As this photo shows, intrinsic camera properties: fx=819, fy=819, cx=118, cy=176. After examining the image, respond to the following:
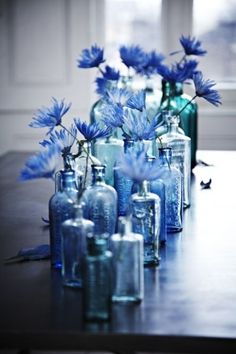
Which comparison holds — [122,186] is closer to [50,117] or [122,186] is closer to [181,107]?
[50,117]

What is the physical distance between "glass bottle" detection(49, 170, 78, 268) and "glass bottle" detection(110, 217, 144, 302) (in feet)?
0.57

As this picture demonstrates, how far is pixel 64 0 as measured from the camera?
473 centimetres

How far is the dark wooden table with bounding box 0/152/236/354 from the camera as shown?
1080 millimetres

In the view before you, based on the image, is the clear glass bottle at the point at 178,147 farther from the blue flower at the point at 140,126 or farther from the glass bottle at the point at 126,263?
the glass bottle at the point at 126,263

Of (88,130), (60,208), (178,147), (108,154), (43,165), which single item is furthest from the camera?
(108,154)

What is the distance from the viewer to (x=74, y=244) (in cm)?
127

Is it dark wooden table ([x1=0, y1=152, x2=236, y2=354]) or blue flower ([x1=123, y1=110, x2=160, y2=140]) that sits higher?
blue flower ([x1=123, y1=110, x2=160, y2=140])

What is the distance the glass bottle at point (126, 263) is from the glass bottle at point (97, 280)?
58 millimetres

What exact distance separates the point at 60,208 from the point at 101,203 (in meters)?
0.11

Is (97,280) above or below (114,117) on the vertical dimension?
below

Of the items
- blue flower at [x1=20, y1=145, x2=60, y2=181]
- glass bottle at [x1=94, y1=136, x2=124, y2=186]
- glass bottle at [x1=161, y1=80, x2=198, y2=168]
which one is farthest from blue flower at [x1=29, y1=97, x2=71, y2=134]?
glass bottle at [x1=161, y1=80, x2=198, y2=168]

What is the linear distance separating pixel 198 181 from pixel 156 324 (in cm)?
140

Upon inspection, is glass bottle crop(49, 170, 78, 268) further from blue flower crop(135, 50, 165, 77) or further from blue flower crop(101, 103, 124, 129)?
blue flower crop(135, 50, 165, 77)

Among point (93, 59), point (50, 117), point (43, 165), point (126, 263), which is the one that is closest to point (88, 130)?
point (50, 117)
